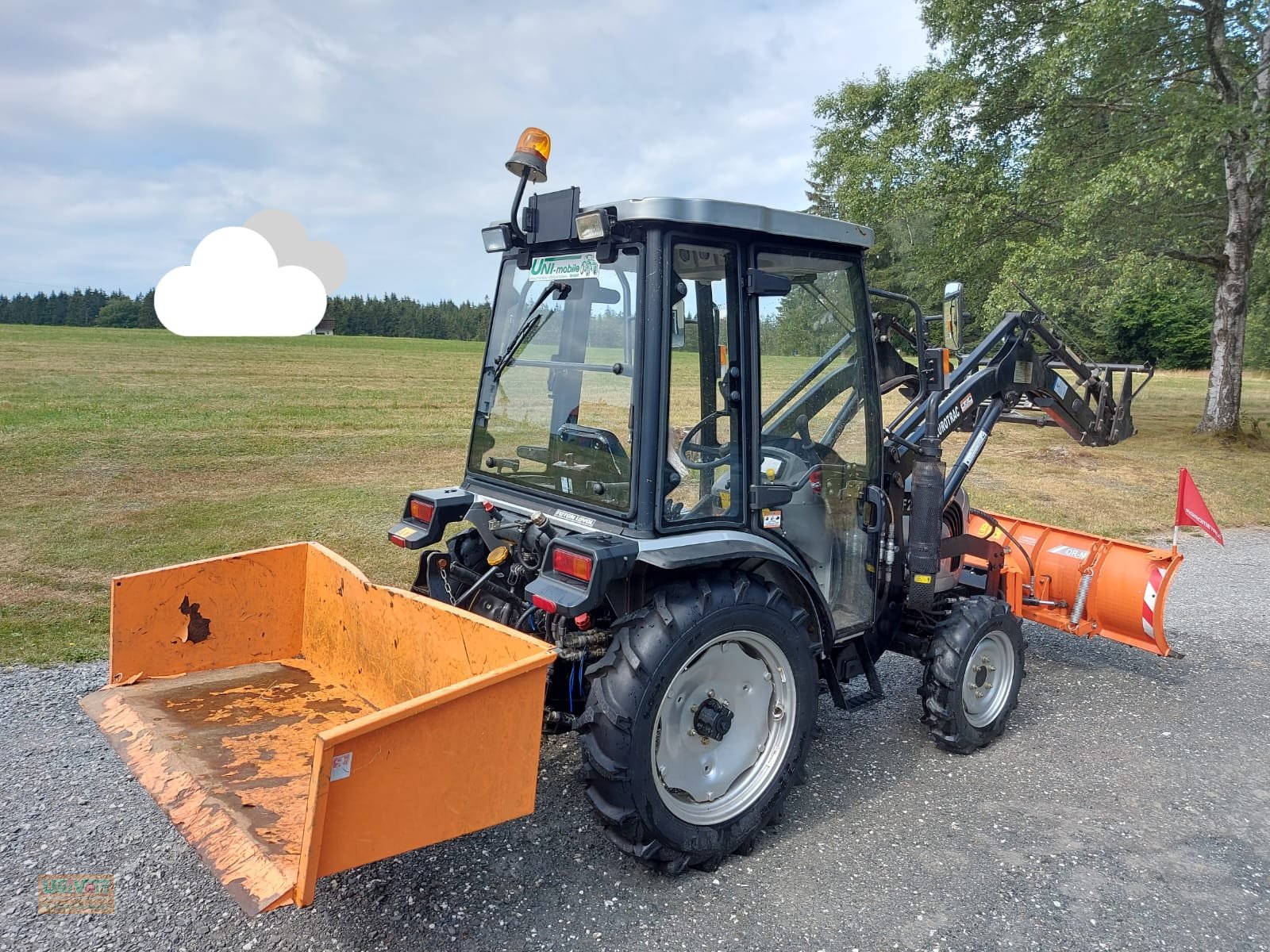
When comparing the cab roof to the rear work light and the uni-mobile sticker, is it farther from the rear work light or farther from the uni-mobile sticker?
the rear work light

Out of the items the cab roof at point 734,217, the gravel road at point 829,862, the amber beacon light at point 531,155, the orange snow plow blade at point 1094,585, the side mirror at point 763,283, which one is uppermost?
the amber beacon light at point 531,155

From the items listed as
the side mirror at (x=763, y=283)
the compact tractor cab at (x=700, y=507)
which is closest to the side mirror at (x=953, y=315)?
the compact tractor cab at (x=700, y=507)

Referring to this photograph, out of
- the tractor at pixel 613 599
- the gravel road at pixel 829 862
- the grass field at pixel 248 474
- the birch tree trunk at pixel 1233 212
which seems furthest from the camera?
the birch tree trunk at pixel 1233 212

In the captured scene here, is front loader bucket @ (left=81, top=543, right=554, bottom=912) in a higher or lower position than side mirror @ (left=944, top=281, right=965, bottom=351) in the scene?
lower

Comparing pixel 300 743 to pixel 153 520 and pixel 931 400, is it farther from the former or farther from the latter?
pixel 153 520

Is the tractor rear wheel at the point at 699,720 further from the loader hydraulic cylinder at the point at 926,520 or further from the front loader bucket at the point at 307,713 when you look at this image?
the loader hydraulic cylinder at the point at 926,520

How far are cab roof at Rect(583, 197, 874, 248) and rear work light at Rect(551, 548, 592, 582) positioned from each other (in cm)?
123

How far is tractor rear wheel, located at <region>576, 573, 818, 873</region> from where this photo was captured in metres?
3.12

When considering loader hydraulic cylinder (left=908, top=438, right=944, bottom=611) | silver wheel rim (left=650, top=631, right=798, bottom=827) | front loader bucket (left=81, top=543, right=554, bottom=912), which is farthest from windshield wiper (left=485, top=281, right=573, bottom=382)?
loader hydraulic cylinder (left=908, top=438, right=944, bottom=611)

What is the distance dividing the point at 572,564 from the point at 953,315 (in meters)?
2.37

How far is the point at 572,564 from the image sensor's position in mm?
3184

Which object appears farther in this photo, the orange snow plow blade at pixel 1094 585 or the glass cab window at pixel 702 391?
the orange snow plow blade at pixel 1094 585

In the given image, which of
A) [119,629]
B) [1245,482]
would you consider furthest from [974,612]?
[1245,482]

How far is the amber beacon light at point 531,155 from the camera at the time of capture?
11.5 feet
